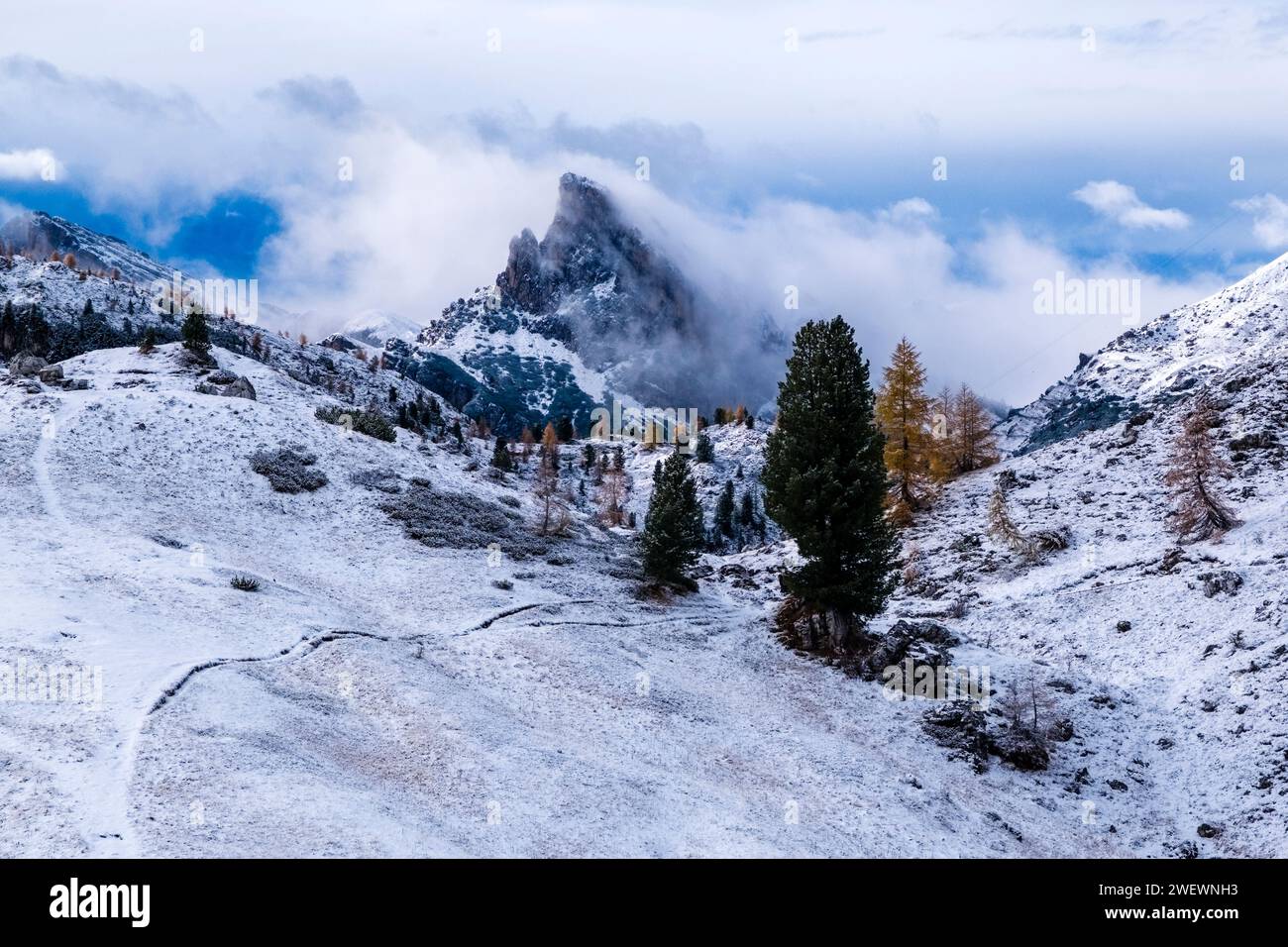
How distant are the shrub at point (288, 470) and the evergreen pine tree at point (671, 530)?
70.0 feet

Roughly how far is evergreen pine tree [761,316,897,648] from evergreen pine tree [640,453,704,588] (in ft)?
30.6

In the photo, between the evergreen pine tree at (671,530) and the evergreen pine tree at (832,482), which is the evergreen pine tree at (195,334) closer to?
the evergreen pine tree at (671,530)

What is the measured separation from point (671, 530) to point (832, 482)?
13122 mm

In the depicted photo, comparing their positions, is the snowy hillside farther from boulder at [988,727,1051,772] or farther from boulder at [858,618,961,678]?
boulder at [858,618,961,678]

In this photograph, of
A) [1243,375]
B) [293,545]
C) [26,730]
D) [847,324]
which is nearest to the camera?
[26,730]

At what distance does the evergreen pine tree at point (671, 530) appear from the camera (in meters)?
47.6

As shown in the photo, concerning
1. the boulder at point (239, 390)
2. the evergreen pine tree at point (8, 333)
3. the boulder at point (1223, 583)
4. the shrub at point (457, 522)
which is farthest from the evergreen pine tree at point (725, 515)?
the evergreen pine tree at point (8, 333)

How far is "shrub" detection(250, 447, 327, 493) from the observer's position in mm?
50469

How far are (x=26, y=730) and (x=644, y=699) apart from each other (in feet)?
61.7

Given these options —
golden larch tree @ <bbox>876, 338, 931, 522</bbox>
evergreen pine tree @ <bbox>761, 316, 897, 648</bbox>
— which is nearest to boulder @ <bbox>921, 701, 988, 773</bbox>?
evergreen pine tree @ <bbox>761, 316, 897, 648</bbox>
